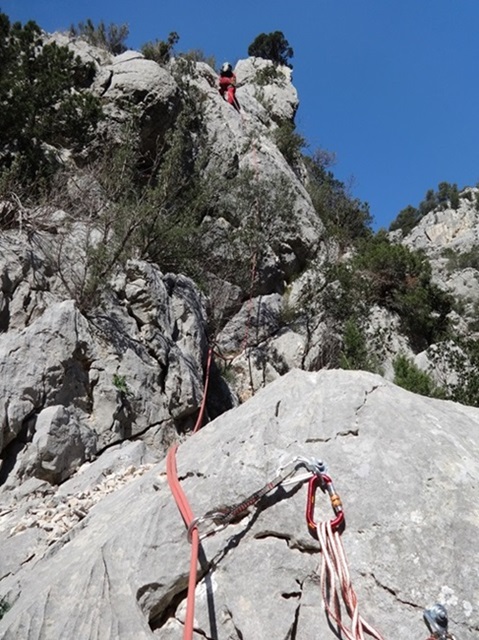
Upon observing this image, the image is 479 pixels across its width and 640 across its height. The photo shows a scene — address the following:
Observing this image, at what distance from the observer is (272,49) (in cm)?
3266

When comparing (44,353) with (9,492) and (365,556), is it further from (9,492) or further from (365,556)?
(365,556)

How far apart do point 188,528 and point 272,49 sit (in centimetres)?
3436

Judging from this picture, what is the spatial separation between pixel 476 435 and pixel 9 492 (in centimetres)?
477


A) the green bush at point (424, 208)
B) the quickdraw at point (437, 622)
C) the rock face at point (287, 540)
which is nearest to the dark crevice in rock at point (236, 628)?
the rock face at point (287, 540)

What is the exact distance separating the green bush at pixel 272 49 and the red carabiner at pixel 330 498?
33308 mm

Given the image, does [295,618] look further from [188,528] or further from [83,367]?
[83,367]

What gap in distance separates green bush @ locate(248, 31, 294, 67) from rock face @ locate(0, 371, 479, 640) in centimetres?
3280

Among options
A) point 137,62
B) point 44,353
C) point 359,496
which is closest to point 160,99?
point 137,62

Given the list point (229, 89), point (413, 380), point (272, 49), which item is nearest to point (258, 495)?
point (413, 380)

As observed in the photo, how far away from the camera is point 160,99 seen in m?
16.7

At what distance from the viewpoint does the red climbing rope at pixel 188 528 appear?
2.36 m

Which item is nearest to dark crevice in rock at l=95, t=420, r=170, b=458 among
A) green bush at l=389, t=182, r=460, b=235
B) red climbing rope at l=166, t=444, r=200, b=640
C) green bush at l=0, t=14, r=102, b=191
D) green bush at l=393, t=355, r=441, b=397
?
red climbing rope at l=166, t=444, r=200, b=640

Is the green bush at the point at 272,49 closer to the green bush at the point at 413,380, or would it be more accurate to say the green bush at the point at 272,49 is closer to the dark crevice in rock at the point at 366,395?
the green bush at the point at 413,380

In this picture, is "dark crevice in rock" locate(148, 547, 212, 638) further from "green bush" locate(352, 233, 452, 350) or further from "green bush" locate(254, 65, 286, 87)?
"green bush" locate(254, 65, 286, 87)
